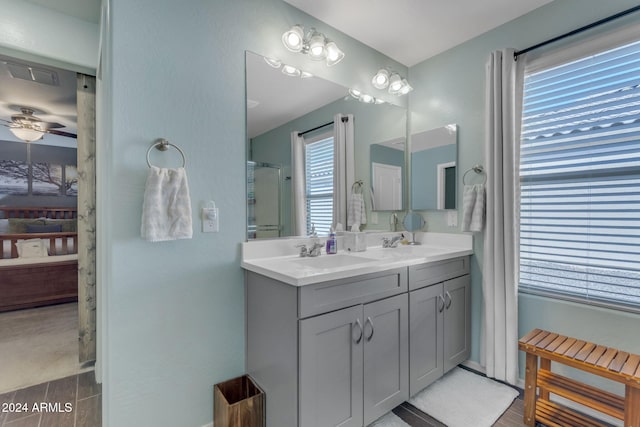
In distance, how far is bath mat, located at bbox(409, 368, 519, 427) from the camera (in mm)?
1660

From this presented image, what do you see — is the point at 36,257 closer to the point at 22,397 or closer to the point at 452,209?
the point at 22,397

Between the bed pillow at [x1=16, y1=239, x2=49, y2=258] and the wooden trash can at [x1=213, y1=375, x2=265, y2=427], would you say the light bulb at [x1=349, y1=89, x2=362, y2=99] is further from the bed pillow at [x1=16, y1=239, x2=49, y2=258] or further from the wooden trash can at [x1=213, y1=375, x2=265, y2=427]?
A: the bed pillow at [x1=16, y1=239, x2=49, y2=258]

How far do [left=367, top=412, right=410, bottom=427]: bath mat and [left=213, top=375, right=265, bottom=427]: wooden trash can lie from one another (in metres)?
0.66

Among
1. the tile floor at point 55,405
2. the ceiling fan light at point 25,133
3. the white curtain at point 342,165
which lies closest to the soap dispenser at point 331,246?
the white curtain at point 342,165

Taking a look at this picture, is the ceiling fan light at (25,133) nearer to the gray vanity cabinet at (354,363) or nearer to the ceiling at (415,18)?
the ceiling at (415,18)

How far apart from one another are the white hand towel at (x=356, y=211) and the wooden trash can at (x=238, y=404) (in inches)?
50.8

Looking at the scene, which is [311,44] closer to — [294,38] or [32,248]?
[294,38]

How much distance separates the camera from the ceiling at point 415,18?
6.12 feet

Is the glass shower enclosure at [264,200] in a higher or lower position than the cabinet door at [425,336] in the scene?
higher

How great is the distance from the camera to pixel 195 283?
152 centimetres

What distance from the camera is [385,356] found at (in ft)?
5.20

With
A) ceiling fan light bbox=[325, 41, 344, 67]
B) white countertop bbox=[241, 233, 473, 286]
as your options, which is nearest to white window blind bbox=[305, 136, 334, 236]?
white countertop bbox=[241, 233, 473, 286]

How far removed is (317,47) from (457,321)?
2.17 meters

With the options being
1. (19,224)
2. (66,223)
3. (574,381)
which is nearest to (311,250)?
(574,381)
